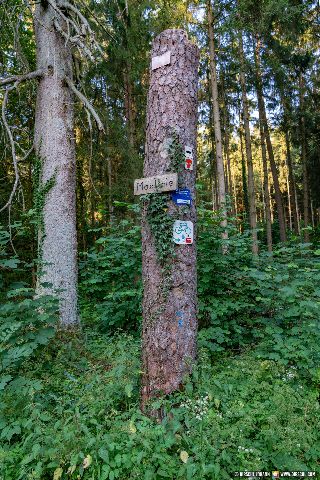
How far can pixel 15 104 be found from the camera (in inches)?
436

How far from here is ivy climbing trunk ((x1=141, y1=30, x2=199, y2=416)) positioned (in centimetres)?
299

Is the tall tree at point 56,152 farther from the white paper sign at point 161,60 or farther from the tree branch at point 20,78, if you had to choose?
the white paper sign at point 161,60

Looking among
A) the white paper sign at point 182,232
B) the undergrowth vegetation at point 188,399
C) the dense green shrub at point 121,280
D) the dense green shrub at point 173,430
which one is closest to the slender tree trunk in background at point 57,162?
the dense green shrub at point 121,280

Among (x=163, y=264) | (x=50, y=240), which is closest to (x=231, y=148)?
(x=50, y=240)

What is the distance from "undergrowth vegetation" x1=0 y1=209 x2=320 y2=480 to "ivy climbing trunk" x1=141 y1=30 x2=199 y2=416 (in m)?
0.22

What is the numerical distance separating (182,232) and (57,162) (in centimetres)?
317

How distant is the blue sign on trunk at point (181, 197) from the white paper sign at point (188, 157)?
0.24 metres

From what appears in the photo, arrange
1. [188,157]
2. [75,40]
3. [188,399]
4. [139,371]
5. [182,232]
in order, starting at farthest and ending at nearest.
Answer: [75,40] < [188,157] < [182,232] < [139,371] < [188,399]

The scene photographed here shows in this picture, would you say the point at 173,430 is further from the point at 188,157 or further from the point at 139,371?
the point at 188,157

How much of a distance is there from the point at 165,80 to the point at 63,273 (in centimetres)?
324

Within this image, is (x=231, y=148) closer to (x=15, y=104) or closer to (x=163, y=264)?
(x=15, y=104)

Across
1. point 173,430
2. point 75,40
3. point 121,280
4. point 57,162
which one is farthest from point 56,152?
point 173,430

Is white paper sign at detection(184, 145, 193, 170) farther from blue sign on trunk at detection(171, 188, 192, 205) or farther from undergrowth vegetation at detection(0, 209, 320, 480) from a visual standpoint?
undergrowth vegetation at detection(0, 209, 320, 480)

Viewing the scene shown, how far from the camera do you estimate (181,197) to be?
312 cm
